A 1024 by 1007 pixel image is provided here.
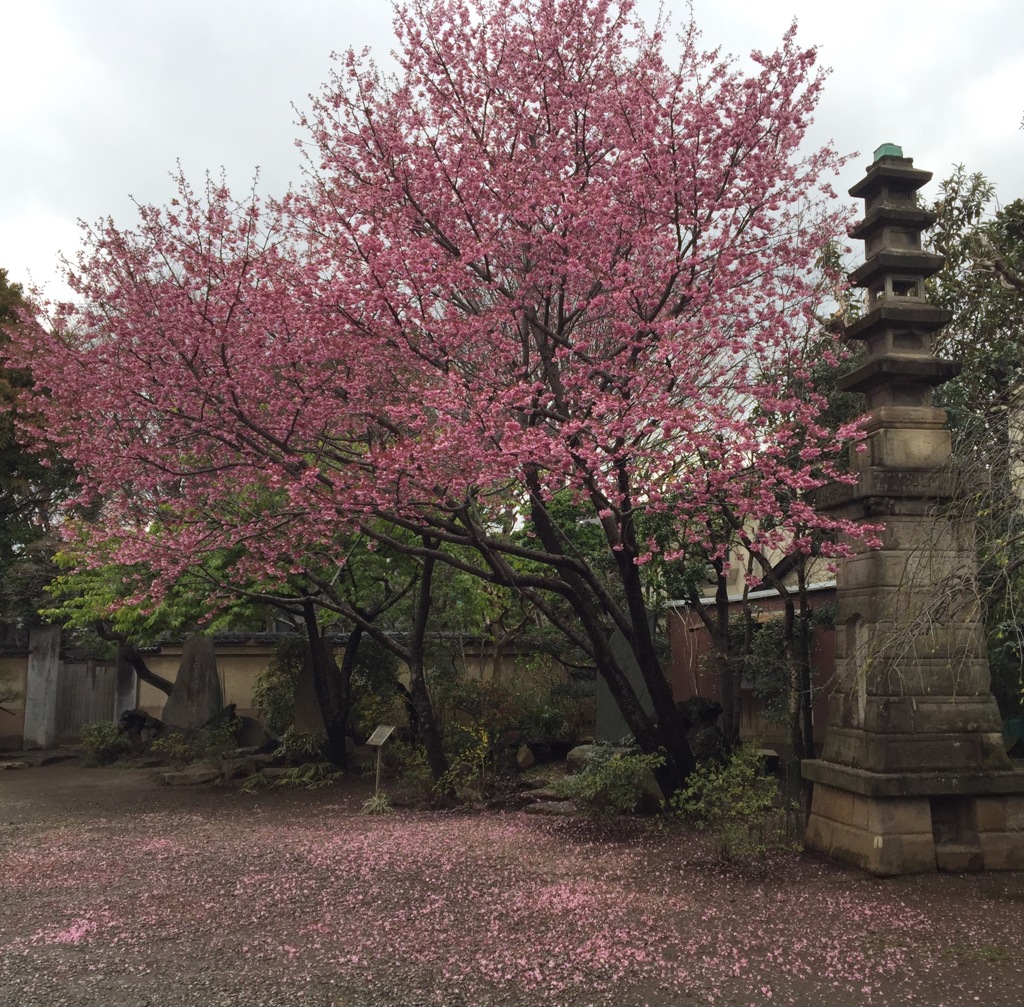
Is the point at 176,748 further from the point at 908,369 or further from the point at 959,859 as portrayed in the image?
the point at 908,369

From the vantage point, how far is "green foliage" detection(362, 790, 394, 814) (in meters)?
11.2

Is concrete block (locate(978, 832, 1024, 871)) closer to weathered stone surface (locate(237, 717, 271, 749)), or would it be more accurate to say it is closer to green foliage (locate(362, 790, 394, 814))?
green foliage (locate(362, 790, 394, 814))

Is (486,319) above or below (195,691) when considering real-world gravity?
above

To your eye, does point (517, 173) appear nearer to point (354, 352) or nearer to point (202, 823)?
point (354, 352)

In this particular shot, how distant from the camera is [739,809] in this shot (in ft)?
25.2

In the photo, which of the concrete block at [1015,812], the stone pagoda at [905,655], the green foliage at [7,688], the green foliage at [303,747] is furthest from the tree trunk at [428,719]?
the green foliage at [7,688]

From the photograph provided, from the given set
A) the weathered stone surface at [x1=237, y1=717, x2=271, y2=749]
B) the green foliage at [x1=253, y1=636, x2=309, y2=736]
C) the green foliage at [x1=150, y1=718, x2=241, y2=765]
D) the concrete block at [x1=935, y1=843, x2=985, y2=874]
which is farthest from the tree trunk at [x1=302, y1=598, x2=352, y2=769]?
the concrete block at [x1=935, y1=843, x2=985, y2=874]

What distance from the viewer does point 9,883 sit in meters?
7.84

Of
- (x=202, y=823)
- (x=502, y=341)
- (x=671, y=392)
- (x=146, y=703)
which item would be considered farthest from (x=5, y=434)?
(x=671, y=392)

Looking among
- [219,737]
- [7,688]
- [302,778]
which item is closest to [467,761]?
[302,778]

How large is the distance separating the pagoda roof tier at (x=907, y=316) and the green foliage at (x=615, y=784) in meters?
4.77

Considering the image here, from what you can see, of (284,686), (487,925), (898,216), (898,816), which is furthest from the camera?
(284,686)

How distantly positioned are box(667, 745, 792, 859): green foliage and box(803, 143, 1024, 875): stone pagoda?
40 centimetres

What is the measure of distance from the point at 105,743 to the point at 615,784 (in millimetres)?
11750
